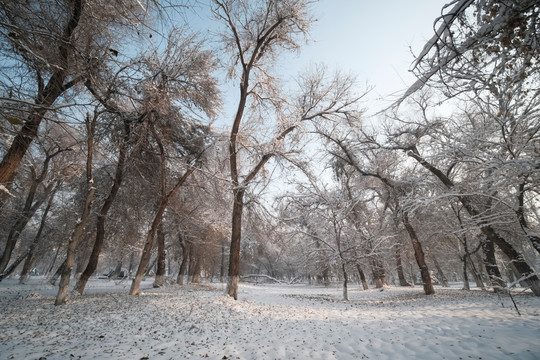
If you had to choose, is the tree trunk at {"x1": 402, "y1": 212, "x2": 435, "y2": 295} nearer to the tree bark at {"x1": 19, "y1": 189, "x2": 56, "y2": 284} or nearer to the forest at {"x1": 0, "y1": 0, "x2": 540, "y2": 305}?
the forest at {"x1": 0, "y1": 0, "x2": 540, "y2": 305}

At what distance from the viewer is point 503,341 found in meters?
4.21

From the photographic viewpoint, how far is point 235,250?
9.49 metres

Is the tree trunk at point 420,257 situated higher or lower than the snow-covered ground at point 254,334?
higher

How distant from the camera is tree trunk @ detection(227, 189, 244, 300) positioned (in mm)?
9281

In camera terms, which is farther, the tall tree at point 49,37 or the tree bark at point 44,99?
the tree bark at point 44,99

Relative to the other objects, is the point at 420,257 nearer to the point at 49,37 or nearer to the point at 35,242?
the point at 49,37

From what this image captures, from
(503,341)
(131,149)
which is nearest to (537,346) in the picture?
(503,341)

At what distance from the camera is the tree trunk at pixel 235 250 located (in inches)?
365

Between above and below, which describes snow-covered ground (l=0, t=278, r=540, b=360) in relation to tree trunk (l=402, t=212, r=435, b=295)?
below

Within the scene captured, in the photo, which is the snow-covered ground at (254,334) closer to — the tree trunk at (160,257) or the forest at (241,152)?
the forest at (241,152)

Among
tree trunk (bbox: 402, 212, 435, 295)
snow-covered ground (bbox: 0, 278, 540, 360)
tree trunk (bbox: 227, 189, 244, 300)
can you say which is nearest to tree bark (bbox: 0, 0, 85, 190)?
snow-covered ground (bbox: 0, 278, 540, 360)

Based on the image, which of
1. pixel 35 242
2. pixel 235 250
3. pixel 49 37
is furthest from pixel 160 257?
pixel 49 37

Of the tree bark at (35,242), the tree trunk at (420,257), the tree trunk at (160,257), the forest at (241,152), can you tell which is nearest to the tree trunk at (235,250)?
the forest at (241,152)

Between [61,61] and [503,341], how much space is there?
901 centimetres
